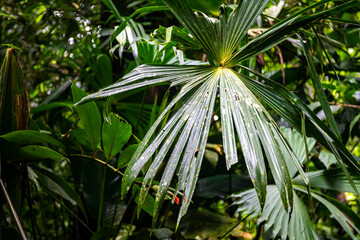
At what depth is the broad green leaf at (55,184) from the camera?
3.47ft

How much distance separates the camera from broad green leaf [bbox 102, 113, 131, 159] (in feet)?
3.12

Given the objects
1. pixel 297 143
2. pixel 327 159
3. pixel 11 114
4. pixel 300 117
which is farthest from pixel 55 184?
pixel 327 159

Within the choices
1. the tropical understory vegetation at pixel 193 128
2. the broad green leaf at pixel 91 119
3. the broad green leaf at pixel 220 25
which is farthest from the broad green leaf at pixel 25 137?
the broad green leaf at pixel 220 25

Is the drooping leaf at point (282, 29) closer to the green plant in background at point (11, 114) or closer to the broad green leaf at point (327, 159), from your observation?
the green plant in background at point (11, 114)

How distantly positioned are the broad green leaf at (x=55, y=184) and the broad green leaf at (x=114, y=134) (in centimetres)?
19

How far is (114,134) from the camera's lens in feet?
3.19

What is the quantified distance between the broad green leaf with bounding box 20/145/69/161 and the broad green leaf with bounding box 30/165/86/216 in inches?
4.6

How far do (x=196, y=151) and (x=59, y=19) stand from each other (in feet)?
5.30

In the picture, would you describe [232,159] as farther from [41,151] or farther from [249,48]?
[41,151]

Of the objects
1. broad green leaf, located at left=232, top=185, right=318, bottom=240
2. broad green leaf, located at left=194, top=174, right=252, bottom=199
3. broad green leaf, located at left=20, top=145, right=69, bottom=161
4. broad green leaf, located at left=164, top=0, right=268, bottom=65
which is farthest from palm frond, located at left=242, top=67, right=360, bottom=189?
broad green leaf, located at left=194, top=174, right=252, bottom=199

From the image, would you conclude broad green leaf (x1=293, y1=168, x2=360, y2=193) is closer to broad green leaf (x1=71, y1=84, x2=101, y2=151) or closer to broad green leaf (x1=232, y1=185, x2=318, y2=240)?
broad green leaf (x1=232, y1=185, x2=318, y2=240)

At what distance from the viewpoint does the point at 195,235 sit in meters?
1.35

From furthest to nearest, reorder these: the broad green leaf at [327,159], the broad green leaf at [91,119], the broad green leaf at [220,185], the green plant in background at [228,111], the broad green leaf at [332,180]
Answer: the broad green leaf at [220,185], the broad green leaf at [327,159], the broad green leaf at [332,180], the broad green leaf at [91,119], the green plant in background at [228,111]

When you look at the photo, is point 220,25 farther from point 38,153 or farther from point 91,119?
point 38,153
